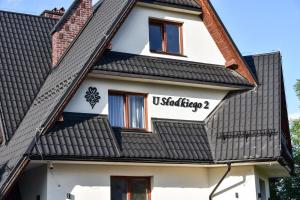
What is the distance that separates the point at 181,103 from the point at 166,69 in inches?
45.0

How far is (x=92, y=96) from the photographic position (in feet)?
47.5

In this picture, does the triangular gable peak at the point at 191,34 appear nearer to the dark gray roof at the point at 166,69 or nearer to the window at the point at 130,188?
the dark gray roof at the point at 166,69

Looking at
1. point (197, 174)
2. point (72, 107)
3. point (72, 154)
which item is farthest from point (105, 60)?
point (197, 174)

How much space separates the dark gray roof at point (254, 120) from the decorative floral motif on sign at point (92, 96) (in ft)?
12.0

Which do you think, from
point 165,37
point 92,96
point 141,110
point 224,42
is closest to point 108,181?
point 92,96

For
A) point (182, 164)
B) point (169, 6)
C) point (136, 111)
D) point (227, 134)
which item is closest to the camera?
point (182, 164)

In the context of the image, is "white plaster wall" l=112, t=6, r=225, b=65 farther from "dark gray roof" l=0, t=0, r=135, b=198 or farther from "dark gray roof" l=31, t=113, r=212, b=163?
"dark gray roof" l=31, t=113, r=212, b=163

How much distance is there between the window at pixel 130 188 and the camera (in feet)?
46.9

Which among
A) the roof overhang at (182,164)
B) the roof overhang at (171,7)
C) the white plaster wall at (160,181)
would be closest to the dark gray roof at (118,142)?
the roof overhang at (182,164)

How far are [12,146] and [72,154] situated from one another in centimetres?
230

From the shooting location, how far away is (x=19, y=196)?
49.2ft

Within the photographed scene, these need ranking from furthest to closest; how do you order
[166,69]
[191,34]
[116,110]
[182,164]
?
1. [191,34]
2. [166,69]
3. [116,110]
4. [182,164]

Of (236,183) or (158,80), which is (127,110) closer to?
(158,80)

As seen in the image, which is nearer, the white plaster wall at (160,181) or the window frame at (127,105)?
the white plaster wall at (160,181)
